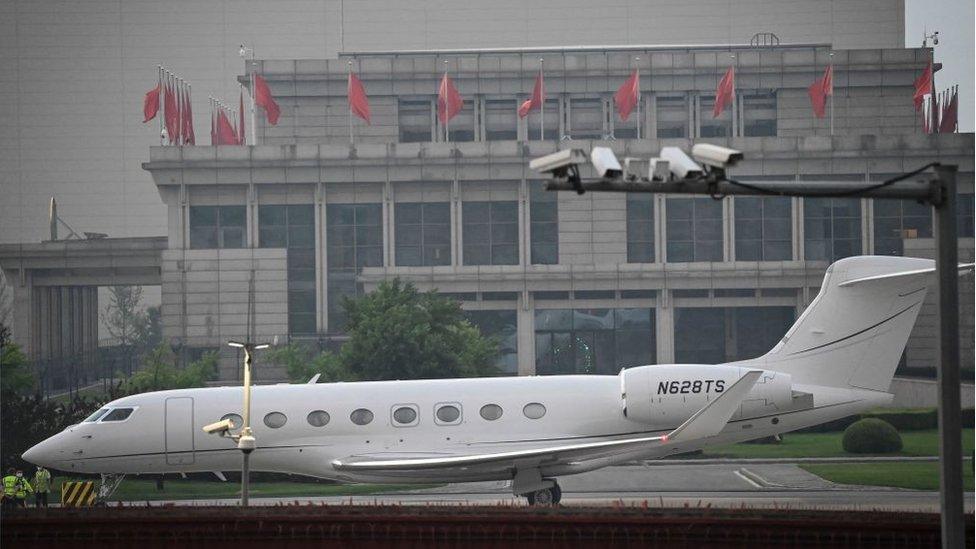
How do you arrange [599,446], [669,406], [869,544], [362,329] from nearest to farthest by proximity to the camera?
[869,544]
[599,446]
[669,406]
[362,329]

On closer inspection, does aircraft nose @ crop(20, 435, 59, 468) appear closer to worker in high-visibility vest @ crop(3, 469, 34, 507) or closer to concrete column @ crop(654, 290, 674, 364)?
worker in high-visibility vest @ crop(3, 469, 34, 507)

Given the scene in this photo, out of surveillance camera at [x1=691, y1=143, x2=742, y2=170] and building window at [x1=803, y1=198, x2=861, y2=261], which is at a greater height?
building window at [x1=803, y1=198, x2=861, y2=261]

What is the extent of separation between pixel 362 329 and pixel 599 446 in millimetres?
25958

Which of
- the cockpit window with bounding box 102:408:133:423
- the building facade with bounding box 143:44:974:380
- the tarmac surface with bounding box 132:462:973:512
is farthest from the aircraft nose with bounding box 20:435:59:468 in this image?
the building facade with bounding box 143:44:974:380

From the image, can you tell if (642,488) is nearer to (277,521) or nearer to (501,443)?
(501,443)

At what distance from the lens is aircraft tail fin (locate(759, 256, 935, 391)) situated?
32.2 metres

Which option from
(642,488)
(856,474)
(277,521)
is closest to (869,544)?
(277,521)

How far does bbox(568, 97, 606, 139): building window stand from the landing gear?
73.3 meters

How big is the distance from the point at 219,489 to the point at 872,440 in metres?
21.7

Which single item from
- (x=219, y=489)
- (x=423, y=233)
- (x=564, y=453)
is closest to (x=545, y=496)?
(x=564, y=453)

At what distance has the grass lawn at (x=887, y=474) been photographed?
37.1 meters

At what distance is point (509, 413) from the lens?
3130 cm

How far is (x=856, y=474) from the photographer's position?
1551 inches

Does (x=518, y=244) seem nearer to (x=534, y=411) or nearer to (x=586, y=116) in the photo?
(x=586, y=116)
